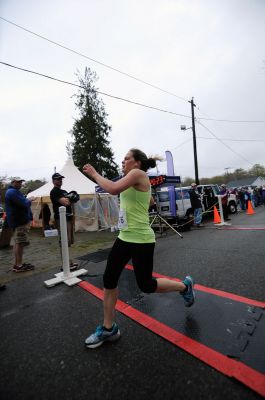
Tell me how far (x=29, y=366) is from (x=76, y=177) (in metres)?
12.4

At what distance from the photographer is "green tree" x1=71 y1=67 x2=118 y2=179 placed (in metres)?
29.2

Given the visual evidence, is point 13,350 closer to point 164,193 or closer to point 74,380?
point 74,380

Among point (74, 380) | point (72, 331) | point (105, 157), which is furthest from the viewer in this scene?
point (105, 157)

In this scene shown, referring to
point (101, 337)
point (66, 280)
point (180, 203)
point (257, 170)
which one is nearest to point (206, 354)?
point (101, 337)

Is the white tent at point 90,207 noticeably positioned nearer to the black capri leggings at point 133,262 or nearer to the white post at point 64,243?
the white post at point 64,243

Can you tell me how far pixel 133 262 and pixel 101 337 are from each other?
29.8 inches

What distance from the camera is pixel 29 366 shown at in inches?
79.1

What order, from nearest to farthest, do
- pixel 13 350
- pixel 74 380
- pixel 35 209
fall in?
pixel 74 380
pixel 13 350
pixel 35 209

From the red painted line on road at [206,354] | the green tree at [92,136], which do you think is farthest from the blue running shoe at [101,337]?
the green tree at [92,136]

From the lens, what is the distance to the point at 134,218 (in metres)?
2.22

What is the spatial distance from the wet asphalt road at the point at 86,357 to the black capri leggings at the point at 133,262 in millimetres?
559

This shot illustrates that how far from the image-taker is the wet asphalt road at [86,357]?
5.49ft

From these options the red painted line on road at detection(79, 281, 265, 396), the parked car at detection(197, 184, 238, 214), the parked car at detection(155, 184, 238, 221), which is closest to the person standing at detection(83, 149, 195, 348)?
the red painted line on road at detection(79, 281, 265, 396)

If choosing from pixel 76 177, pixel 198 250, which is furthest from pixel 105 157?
pixel 198 250
